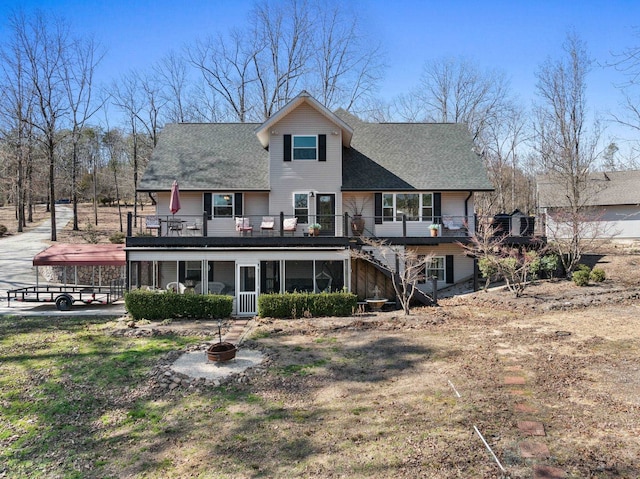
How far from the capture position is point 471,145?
22.6 metres

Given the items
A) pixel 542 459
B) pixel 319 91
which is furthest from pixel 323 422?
pixel 319 91

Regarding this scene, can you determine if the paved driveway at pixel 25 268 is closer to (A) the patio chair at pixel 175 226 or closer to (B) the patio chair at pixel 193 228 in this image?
(A) the patio chair at pixel 175 226

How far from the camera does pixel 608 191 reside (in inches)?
1353

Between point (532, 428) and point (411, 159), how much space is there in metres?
16.7

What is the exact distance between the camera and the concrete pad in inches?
383

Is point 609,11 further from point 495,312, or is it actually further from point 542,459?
point 542,459

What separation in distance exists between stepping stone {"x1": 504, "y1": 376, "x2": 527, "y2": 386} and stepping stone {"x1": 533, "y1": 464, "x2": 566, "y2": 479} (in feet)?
9.59

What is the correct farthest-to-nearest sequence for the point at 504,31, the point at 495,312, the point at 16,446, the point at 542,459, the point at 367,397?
the point at 504,31 → the point at 495,312 → the point at 367,397 → the point at 16,446 → the point at 542,459

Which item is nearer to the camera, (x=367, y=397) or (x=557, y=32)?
(x=367, y=397)

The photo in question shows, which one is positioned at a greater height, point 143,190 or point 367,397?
point 143,190

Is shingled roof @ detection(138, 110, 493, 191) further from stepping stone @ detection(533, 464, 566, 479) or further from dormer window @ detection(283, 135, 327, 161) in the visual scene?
stepping stone @ detection(533, 464, 566, 479)

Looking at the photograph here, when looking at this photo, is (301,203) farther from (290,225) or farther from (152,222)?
(152,222)

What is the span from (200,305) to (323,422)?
952cm

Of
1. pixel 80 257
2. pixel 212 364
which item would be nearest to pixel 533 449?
pixel 212 364
